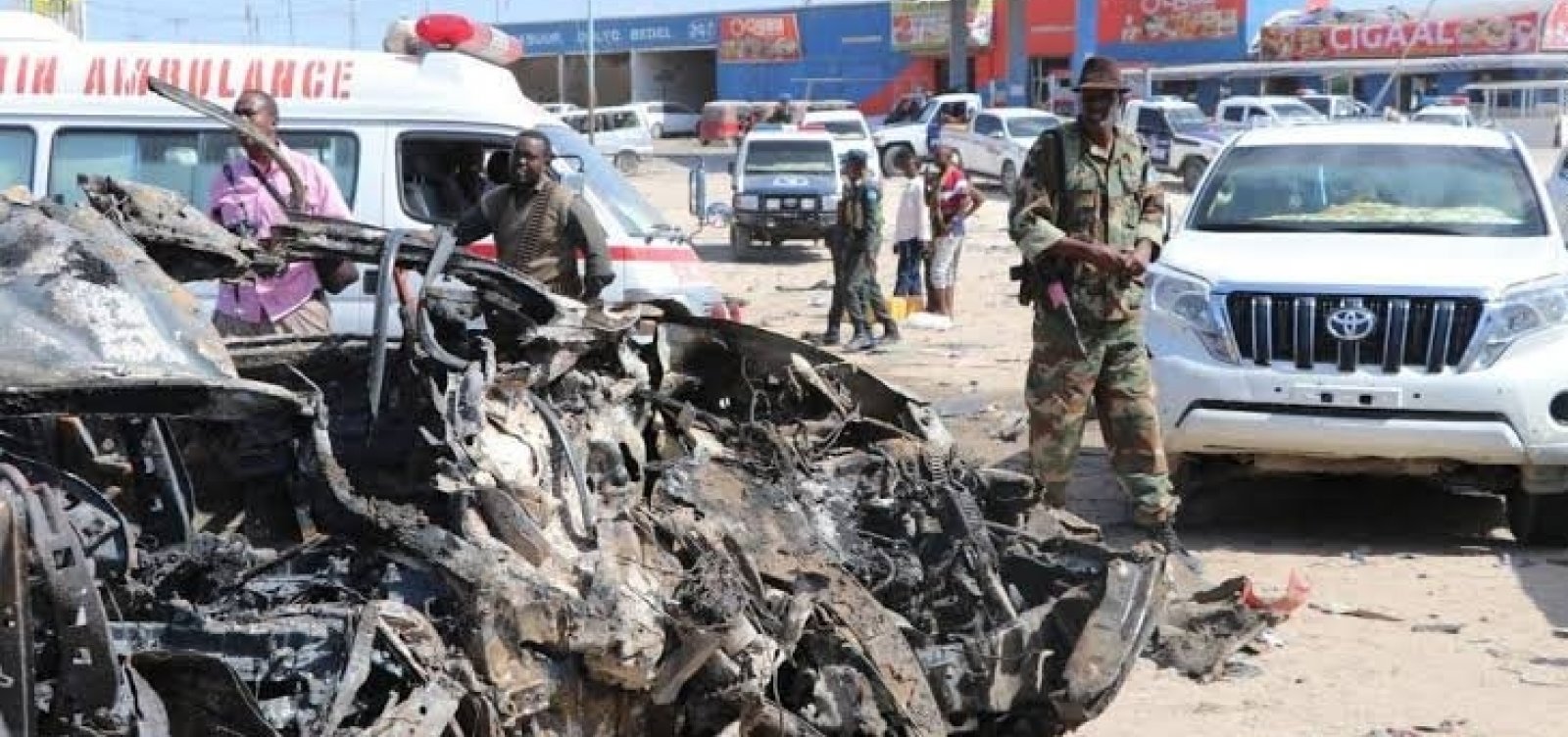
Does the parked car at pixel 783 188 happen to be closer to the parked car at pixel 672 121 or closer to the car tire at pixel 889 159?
the car tire at pixel 889 159

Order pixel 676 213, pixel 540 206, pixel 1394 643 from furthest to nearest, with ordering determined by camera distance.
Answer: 1. pixel 676 213
2. pixel 540 206
3. pixel 1394 643

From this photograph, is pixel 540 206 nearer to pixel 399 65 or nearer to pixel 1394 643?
pixel 399 65

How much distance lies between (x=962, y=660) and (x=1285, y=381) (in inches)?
→ 132

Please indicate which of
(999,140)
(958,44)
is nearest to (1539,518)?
(999,140)

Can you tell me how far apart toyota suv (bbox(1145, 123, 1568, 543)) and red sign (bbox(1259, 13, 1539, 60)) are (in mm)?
46493

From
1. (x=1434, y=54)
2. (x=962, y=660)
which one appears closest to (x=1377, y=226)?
(x=962, y=660)

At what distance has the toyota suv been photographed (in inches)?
287

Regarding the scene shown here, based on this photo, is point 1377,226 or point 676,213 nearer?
point 1377,226

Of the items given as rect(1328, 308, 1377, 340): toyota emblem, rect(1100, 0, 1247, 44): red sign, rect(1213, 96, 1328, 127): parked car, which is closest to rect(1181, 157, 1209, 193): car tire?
rect(1213, 96, 1328, 127): parked car

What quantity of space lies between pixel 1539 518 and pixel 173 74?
275 inches

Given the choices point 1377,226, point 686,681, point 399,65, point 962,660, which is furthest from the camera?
point 399,65

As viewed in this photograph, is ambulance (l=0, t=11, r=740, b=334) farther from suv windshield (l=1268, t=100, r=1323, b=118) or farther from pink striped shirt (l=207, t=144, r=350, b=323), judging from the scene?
suv windshield (l=1268, t=100, r=1323, b=118)

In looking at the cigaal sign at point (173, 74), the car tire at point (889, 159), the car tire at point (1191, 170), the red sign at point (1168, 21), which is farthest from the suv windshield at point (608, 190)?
the red sign at point (1168, 21)

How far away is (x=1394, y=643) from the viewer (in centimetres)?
636
